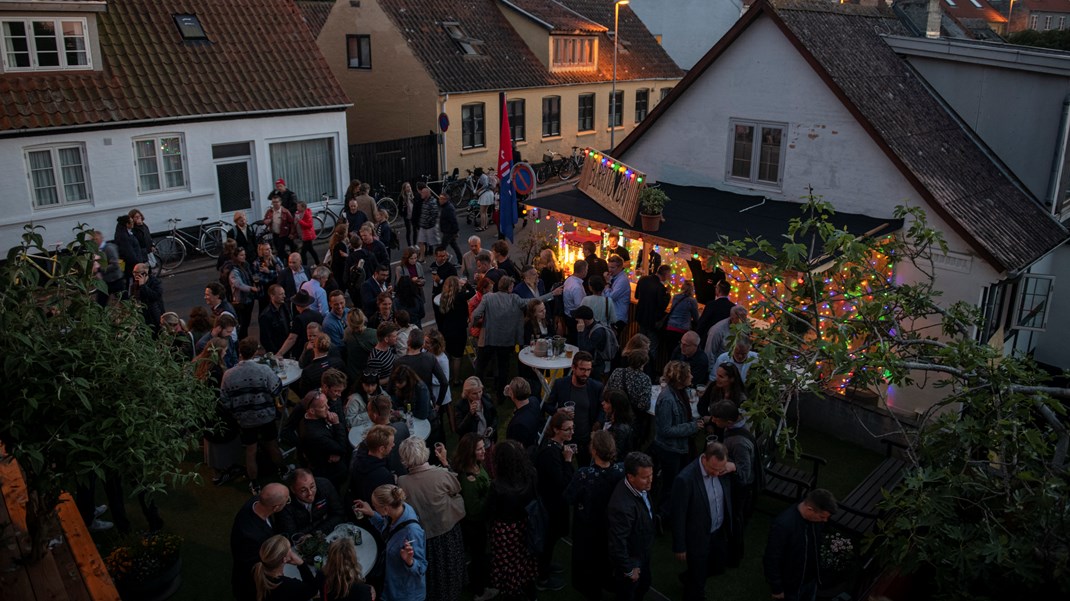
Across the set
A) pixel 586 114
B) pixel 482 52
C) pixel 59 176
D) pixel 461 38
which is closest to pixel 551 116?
pixel 586 114

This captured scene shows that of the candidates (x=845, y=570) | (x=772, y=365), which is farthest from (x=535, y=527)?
(x=845, y=570)

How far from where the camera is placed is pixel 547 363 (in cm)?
1067

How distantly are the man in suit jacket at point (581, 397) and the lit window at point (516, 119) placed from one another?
21732mm

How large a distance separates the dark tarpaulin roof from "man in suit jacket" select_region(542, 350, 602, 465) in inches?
176

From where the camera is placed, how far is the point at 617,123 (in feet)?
112

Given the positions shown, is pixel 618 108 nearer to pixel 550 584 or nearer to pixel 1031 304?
pixel 1031 304

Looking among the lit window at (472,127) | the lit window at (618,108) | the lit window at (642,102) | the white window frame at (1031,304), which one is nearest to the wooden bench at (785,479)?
the white window frame at (1031,304)

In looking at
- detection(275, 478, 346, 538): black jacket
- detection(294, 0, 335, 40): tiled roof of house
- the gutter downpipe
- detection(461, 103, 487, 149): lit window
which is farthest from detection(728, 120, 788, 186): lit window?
detection(294, 0, 335, 40): tiled roof of house

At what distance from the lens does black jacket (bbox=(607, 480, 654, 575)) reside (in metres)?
6.78

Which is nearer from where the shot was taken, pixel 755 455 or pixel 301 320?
pixel 755 455

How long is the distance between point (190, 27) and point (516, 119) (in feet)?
40.2

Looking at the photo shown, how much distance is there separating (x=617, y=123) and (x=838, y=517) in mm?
27579

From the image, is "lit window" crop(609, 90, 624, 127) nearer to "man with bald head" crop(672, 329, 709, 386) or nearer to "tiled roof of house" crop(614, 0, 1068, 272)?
"tiled roof of house" crop(614, 0, 1068, 272)

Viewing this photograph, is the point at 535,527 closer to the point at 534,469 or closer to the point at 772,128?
the point at 534,469
